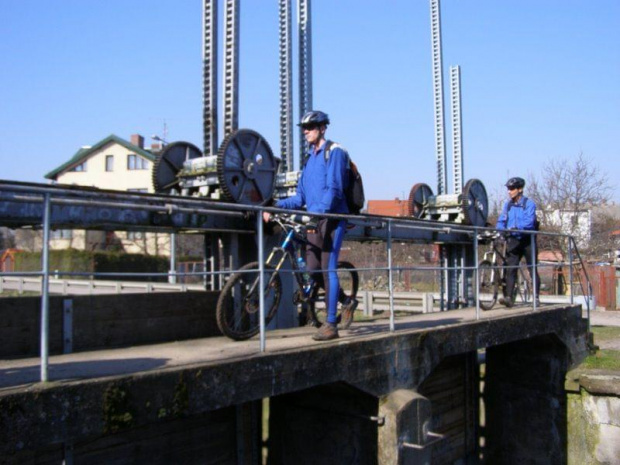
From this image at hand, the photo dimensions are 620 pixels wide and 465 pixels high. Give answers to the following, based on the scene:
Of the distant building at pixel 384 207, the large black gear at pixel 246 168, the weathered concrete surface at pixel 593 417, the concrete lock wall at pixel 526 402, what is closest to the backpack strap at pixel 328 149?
the large black gear at pixel 246 168

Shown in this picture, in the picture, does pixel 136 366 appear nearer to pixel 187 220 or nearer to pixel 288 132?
pixel 187 220

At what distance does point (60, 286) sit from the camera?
25.0m

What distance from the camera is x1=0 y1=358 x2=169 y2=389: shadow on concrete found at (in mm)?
4449

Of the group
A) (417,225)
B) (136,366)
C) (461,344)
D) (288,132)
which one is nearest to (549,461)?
(461,344)

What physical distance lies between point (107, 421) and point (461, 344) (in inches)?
184

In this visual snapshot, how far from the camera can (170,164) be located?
8.44 metres

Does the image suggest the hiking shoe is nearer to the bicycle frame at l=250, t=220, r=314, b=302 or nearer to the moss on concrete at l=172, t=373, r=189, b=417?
the bicycle frame at l=250, t=220, r=314, b=302

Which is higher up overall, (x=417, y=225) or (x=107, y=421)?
(x=417, y=225)

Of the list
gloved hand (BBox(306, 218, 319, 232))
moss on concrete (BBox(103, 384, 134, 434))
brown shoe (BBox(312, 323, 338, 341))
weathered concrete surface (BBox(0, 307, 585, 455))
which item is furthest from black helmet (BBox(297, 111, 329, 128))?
moss on concrete (BBox(103, 384, 134, 434))

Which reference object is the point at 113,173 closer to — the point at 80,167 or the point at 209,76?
the point at 80,167

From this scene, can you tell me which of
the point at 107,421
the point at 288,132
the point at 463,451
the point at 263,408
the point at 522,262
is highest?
the point at 288,132

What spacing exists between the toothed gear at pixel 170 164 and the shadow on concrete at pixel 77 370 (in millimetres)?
3373

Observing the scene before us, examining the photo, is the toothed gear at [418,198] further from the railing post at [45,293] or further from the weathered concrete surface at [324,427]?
the railing post at [45,293]

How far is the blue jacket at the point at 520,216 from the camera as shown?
10.6 metres
